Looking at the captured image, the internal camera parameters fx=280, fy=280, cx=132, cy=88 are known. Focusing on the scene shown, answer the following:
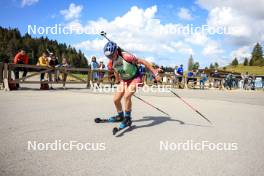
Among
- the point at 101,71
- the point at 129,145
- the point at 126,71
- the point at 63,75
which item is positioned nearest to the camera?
the point at 129,145

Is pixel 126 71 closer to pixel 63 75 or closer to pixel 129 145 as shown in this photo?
pixel 129 145

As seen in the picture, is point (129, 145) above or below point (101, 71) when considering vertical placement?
below

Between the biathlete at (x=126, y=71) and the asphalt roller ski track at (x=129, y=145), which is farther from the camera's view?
the biathlete at (x=126, y=71)

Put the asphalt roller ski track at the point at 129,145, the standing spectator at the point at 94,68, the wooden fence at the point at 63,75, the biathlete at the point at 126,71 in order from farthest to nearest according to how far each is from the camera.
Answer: the standing spectator at the point at 94,68 < the wooden fence at the point at 63,75 < the biathlete at the point at 126,71 < the asphalt roller ski track at the point at 129,145

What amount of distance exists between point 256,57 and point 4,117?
697 feet

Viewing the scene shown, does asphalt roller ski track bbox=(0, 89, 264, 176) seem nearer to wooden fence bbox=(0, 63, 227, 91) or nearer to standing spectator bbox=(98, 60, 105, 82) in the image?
wooden fence bbox=(0, 63, 227, 91)

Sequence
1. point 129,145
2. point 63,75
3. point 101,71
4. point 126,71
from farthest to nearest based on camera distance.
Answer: point 101,71
point 63,75
point 126,71
point 129,145

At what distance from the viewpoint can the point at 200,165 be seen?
3.85m

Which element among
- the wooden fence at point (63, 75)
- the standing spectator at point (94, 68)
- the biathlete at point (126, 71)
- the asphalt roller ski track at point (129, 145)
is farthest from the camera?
the standing spectator at point (94, 68)

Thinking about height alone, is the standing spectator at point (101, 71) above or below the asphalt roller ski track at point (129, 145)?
above

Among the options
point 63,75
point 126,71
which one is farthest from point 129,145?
point 63,75

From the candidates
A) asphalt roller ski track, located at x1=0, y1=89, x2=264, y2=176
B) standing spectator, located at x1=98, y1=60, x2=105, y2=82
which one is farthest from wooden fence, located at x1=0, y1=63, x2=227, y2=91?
asphalt roller ski track, located at x1=0, y1=89, x2=264, y2=176

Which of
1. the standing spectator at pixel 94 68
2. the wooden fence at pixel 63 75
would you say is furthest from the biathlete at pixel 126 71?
the standing spectator at pixel 94 68

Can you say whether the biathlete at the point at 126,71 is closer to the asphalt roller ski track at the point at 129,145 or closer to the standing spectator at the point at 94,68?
the asphalt roller ski track at the point at 129,145
